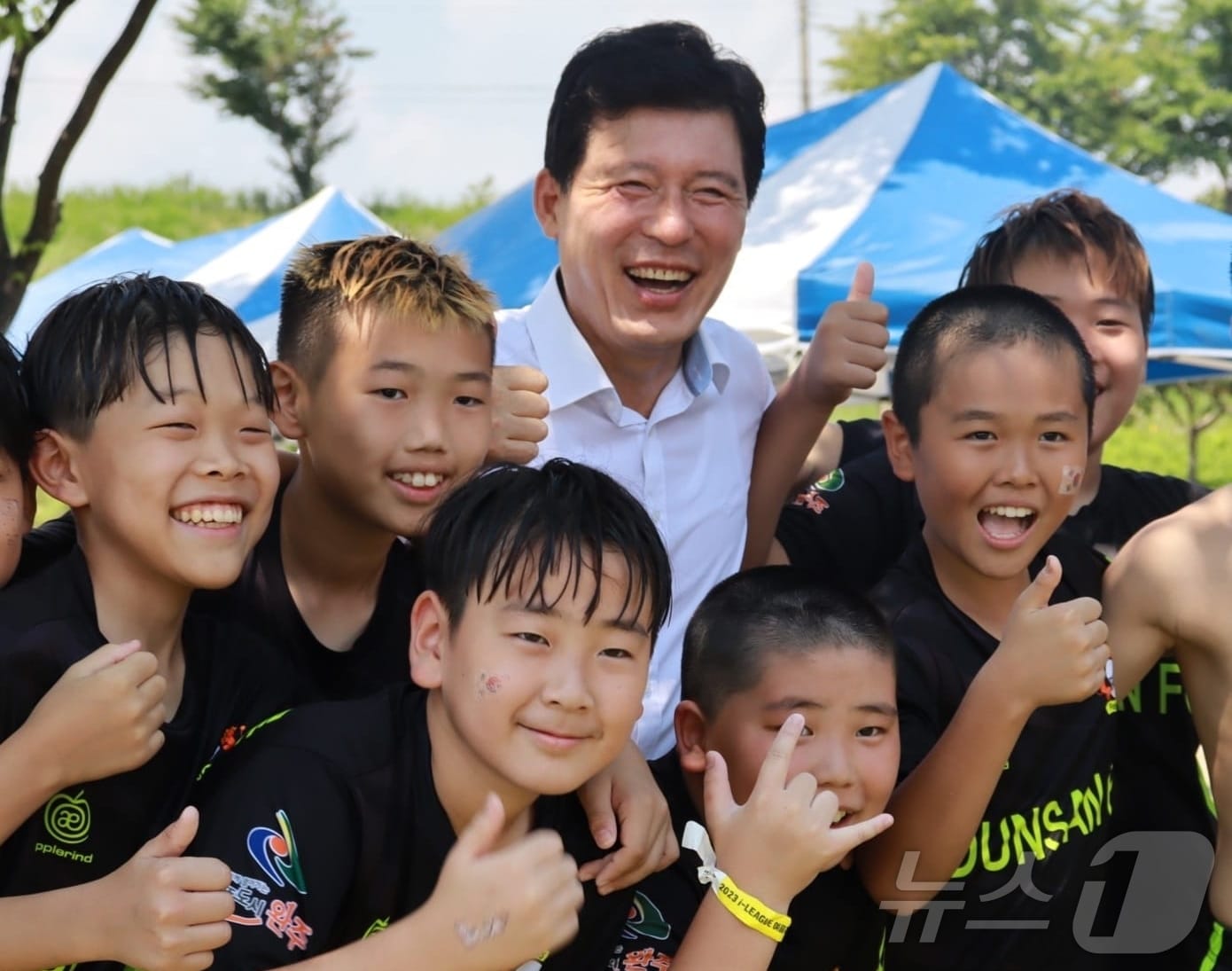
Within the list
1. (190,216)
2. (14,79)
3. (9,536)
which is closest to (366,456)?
(9,536)

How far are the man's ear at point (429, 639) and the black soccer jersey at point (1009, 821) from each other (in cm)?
84

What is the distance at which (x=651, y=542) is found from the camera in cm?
220

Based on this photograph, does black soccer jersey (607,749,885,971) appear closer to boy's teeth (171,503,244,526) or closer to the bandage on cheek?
boy's teeth (171,503,244,526)

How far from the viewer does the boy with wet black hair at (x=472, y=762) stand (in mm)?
1844

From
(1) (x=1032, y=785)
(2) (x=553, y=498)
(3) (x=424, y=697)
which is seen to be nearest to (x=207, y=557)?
(3) (x=424, y=697)

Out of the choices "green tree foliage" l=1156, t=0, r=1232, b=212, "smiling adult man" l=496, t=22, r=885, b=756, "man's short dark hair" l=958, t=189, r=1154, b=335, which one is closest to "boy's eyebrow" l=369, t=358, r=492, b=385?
"smiling adult man" l=496, t=22, r=885, b=756

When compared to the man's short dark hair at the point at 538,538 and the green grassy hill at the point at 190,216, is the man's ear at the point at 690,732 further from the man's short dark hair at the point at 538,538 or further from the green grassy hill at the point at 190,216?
the green grassy hill at the point at 190,216

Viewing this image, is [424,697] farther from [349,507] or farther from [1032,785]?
[1032,785]

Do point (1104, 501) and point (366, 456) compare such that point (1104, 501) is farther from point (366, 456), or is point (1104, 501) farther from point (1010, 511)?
point (366, 456)

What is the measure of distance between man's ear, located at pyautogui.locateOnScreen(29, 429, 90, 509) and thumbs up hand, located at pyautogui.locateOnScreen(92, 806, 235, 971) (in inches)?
25.8

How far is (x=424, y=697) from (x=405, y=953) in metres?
0.47

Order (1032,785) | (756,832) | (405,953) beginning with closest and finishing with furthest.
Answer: (405,953) < (756,832) < (1032,785)

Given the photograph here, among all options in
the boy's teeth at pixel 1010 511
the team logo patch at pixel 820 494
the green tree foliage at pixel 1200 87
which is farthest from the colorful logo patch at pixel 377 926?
the green tree foliage at pixel 1200 87

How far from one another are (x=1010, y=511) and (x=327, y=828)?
1361 millimetres
